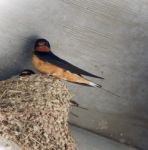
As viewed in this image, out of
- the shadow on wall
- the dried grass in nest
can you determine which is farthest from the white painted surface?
the dried grass in nest

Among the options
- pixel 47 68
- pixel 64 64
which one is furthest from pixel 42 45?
pixel 47 68

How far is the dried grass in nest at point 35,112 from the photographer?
459 cm

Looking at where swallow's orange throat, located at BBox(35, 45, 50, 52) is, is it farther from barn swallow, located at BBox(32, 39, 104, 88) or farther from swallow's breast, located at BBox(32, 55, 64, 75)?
swallow's breast, located at BBox(32, 55, 64, 75)

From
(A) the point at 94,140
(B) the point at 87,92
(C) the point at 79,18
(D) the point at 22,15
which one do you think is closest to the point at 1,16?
(D) the point at 22,15

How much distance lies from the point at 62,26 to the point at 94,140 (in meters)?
1.06

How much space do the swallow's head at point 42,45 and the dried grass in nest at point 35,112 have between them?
195mm

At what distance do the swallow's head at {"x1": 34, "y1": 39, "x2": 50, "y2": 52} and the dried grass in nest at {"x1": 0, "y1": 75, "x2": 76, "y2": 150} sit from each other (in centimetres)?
20

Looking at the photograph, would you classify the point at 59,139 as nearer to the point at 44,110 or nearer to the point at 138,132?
the point at 44,110

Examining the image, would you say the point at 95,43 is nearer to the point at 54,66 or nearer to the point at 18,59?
the point at 54,66

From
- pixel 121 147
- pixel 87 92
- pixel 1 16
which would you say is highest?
pixel 1 16

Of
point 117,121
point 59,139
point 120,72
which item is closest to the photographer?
point 59,139

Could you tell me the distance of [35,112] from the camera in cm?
476

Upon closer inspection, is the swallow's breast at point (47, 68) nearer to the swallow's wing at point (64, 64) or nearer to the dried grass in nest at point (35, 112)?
the swallow's wing at point (64, 64)

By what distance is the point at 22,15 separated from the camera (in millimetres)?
4969
